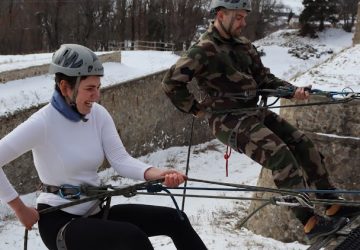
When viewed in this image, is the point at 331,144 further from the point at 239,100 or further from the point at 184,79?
the point at 184,79

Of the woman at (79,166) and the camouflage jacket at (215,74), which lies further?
the camouflage jacket at (215,74)

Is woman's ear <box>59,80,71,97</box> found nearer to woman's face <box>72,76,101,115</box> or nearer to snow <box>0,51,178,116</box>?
woman's face <box>72,76,101,115</box>

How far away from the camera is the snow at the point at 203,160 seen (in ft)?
20.3

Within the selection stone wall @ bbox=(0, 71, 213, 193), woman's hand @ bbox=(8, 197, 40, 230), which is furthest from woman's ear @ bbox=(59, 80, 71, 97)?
stone wall @ bbox=(0, 71, 213, 193)

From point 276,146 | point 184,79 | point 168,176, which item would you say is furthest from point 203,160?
point 168,176

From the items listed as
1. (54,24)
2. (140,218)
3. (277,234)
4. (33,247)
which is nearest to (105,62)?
(33,247)

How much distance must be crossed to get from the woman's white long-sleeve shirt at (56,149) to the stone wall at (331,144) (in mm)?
3416

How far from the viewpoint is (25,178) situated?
12727 mm

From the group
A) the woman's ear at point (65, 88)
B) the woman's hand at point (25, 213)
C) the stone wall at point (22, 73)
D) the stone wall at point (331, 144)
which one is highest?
the woman's ear at point (65, 88)

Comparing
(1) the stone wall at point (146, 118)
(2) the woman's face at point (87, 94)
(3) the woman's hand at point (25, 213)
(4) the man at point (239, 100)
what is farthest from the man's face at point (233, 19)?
(1) the stone wall at point (146, 118)

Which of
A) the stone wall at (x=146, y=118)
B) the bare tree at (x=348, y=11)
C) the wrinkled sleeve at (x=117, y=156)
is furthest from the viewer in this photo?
the bare tree at (x=348, y=11)

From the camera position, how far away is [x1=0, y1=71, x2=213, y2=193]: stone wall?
1628 cm

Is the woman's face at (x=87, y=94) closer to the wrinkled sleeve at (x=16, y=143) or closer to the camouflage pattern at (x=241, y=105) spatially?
the wrinkled sleeve at (x=16, y=143)

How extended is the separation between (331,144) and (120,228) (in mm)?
3753
